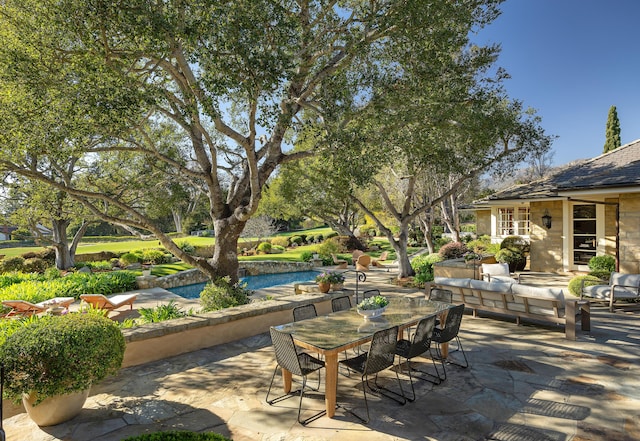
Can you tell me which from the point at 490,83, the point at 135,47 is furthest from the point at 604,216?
the point at 135,47

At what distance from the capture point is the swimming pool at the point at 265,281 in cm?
1736

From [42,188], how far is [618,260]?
21.8m

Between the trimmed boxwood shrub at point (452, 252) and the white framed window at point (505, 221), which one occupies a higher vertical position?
the white framed window at point (505, 221)

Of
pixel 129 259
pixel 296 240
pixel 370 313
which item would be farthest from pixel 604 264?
pixel 296 240

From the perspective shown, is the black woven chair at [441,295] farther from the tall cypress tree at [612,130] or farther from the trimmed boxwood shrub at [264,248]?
the tall cypress tree at [612,130]

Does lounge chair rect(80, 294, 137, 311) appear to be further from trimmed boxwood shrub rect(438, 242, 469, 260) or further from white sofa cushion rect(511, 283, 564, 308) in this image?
trimmed boxwood shrub rect(438, 242, 469, 260)

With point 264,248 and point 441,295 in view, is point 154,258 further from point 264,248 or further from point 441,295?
point 441,295

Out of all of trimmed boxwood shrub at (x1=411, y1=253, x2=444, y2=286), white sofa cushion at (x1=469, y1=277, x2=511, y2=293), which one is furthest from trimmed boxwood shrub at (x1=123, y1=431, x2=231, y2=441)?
trimmed boxwood shrub at (x1=411, y1=253, x2=444, y2=286)

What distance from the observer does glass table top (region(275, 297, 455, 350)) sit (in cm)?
452

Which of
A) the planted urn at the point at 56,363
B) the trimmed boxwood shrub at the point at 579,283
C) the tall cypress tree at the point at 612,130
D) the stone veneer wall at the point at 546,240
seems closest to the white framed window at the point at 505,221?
the stone veneer wall at the point at 546,240

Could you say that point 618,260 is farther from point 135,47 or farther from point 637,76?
point 135,47

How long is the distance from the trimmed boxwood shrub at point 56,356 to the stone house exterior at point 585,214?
491 inches

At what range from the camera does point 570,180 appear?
1224 centimetres

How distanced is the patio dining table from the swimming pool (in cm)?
1242
